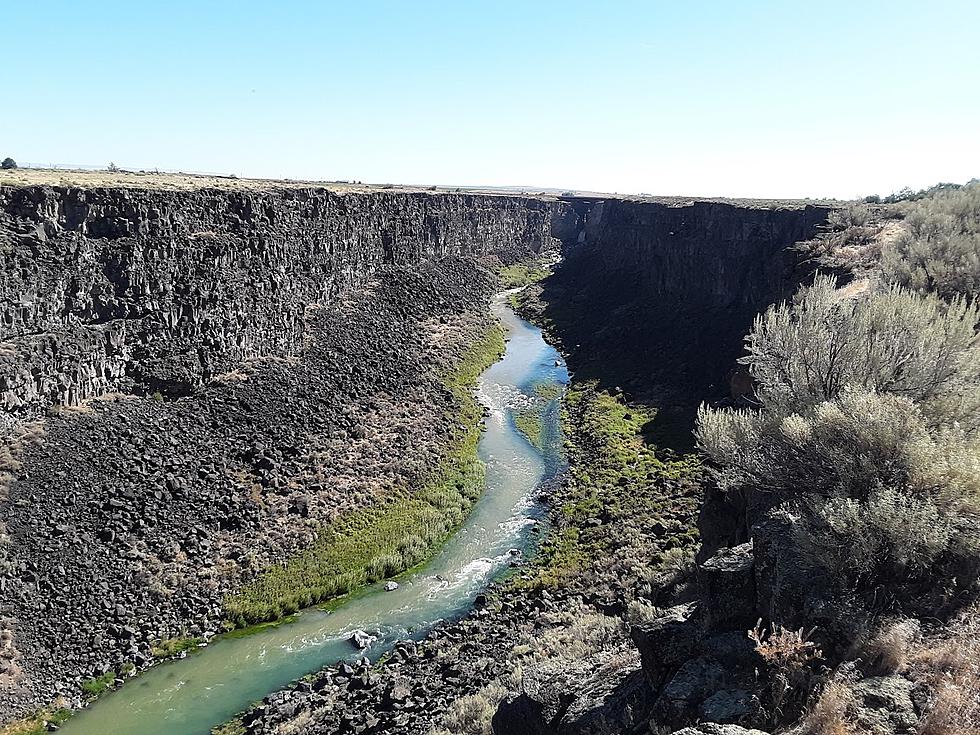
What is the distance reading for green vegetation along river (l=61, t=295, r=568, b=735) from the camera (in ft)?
72.6

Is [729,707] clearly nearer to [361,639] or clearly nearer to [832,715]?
[832,715]

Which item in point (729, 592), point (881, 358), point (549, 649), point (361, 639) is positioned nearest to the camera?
point (729, 592)

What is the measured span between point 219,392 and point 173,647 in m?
16.7

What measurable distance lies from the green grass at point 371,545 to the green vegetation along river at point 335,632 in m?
0.73

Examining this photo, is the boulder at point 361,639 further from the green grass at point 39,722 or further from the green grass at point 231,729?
the green grass at point 39,722

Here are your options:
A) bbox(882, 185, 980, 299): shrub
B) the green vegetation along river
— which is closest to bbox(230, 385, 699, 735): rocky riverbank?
the green vegetation along river

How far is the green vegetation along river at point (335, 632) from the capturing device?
872 inches

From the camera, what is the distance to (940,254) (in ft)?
102

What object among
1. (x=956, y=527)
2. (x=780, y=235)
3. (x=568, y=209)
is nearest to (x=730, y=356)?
(x=780, y=235)

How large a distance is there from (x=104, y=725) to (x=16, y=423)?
14524 millimetres

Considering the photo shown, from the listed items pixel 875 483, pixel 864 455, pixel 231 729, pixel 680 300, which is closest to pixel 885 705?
pixel 875 483

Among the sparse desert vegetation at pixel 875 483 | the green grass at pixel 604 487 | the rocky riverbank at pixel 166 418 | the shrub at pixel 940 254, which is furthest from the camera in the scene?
the green grass at pixel 604 487

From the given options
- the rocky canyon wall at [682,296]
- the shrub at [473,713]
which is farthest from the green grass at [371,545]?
the rocky canyon wall at [682,296]

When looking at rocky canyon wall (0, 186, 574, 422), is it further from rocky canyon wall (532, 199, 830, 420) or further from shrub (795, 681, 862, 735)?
shrub (795, 681, 862, 735)
